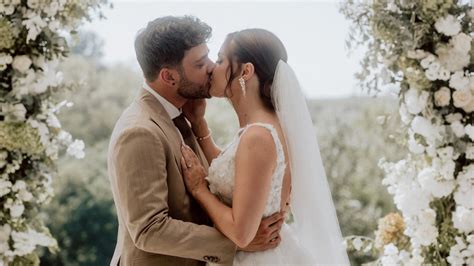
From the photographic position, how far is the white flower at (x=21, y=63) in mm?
3492

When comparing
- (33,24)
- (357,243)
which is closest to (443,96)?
(357,243)

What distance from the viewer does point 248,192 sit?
2393mm

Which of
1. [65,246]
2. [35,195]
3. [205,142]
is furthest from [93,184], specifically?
[205,142]

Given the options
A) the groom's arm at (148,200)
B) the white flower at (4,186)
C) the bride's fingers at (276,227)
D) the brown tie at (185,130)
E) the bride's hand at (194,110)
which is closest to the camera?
the groom's arm at (148,200)

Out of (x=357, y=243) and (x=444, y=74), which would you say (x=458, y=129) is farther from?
(x=357, y=243)

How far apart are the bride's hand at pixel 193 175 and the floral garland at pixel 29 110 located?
1.28 m

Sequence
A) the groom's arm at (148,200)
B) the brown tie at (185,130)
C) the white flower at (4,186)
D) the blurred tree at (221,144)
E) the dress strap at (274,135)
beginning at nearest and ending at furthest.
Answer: the groom's arm at (148,200)
the dress strap at (274,135)
the brown tie at (185,130)
the white flower at (4,186)
the blurred tree at (221,144)

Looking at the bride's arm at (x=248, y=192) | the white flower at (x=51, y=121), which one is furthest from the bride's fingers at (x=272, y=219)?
the white flower at (x=51, y=121)

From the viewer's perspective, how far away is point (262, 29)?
263 cm

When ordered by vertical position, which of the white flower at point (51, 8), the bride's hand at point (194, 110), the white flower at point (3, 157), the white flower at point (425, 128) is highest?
the white flower at point (51, 8)

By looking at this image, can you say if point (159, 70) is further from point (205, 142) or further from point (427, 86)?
Result: point (427, 86)

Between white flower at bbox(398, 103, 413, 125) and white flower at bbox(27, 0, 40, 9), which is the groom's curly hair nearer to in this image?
white flower at bbox(27, 0, 40, 9)

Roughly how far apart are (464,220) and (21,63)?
2.37 m

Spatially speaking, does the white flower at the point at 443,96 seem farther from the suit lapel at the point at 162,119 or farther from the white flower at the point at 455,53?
the suit lapel at the point at 162,119
